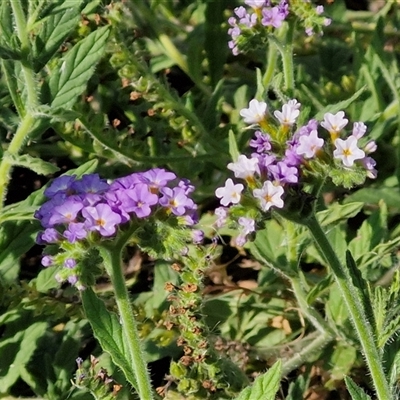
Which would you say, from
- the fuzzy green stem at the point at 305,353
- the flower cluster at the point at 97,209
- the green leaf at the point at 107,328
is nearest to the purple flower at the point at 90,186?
the flower cluster at the point at 97,209

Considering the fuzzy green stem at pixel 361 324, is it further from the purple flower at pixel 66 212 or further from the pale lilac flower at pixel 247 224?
the purple flower at pixel 66 212

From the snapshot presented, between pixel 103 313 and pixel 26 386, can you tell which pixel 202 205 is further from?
pixel 103 313

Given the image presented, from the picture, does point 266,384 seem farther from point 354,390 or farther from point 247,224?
point 247,224

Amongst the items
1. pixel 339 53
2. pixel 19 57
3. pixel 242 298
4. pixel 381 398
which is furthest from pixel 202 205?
pixel 381 398

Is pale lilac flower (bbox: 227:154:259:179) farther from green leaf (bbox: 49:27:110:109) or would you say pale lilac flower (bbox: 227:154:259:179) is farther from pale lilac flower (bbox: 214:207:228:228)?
green leaf (bbox: 49:27:110:109)

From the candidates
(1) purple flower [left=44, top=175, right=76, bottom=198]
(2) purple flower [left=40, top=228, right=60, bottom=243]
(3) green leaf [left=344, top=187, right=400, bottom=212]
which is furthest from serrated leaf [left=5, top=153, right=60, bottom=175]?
(3) green leaf [left=344, top=187, right=400, bottom=212]

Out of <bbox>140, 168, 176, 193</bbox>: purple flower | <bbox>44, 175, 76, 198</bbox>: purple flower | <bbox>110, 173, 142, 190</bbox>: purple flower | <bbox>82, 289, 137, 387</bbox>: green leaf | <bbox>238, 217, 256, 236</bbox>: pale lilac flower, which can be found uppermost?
<bbox>44, 175, 76, 198</bbox>: purple flower

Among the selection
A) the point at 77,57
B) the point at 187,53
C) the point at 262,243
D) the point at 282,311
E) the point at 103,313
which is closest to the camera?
the point at 103,313
